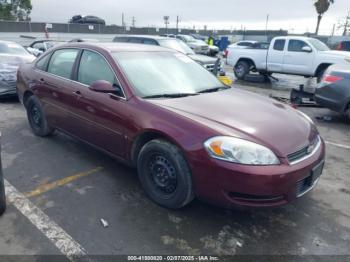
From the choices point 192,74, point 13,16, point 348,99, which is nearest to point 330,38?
point 348,99

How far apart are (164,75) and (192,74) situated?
1.61ft

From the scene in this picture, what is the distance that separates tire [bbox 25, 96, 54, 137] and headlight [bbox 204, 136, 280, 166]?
318 cm

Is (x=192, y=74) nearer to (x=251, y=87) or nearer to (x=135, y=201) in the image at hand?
(x=135, y=201)

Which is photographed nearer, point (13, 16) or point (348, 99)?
point (348, 99)

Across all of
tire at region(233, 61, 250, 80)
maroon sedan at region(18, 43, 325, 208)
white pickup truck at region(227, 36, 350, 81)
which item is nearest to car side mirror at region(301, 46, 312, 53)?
white pickup truck at region(227, 36, 350, 81)

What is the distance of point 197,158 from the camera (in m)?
2.72

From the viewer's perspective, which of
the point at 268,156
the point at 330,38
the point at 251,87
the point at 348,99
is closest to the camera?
the point at 268,156

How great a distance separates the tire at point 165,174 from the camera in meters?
2.87

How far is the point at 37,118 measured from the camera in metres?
5.09

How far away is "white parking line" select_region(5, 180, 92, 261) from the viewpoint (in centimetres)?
256

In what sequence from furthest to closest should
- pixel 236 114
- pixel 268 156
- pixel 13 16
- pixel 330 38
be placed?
pixel 13 16 → pixel 330 38 → pixel 236 114 → pixel 268 156

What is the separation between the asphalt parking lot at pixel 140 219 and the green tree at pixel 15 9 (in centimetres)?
4182

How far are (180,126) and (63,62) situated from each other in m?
2.46

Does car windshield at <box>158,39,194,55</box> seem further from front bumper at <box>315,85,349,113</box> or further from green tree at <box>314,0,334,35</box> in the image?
green tree at <box>314,0,334,35</box>
